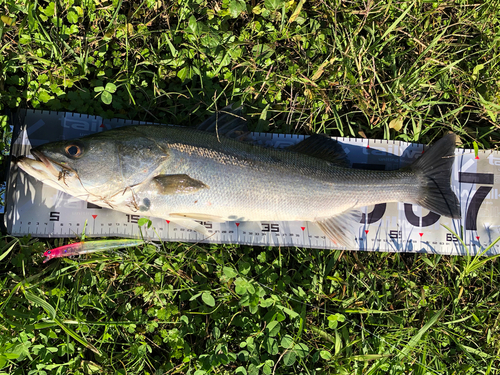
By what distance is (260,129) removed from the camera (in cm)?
380

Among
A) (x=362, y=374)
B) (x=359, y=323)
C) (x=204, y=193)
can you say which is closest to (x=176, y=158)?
(x=204, y=193)

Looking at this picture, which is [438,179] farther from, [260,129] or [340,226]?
[260,129]

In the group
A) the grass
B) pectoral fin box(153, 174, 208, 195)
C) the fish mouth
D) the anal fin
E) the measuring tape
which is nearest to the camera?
the fish mouth

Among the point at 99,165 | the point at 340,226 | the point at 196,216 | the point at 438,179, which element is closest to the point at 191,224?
the point at 196,216

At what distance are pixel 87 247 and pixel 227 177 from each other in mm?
1671

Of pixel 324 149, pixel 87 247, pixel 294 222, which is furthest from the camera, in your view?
pixel 294 222

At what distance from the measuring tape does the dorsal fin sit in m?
0.29

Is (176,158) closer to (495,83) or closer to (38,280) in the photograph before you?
(38,280)

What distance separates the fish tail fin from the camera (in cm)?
361

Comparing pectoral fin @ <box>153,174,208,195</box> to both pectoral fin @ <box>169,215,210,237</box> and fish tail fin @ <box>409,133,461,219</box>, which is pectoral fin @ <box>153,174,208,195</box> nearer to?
pectoral fin @ <box>169,215,210,237</box>

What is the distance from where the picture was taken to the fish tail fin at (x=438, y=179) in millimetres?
3605

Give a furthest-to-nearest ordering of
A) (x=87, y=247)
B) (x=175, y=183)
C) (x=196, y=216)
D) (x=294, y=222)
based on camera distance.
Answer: (x=294, y=222), (x=87, y=247), (x=196, y=216), (x=175, y=183)

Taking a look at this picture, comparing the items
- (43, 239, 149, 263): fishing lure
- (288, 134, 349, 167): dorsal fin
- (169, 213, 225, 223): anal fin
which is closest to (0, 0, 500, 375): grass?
(43, 239, 149, 263): fishing lure

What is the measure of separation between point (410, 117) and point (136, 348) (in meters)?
4.07
